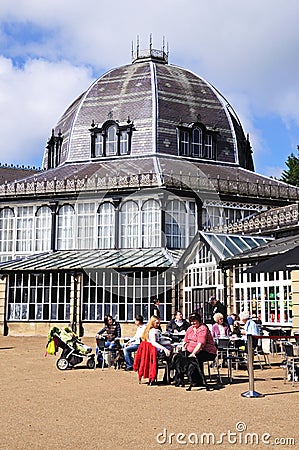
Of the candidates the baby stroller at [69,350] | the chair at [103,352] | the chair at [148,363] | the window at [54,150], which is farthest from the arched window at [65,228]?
the chair at [148,363]

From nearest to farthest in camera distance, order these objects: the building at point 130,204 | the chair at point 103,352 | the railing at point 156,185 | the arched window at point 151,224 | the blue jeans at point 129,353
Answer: the blue jeans at point 129,353 → the chair at point 103,352 → the building at point 130,204 → the arched window at point 151,224 → the railing at point 156,185

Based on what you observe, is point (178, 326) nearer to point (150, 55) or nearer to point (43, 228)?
point (43, 228)

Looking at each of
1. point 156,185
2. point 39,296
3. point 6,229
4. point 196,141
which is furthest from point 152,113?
point 39,296

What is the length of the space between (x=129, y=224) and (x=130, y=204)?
36.9 inches

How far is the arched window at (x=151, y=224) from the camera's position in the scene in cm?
2772

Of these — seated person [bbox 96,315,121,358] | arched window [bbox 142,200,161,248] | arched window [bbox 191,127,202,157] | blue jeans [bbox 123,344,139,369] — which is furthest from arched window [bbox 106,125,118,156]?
blue jeans [bbox 123,344,139,369]

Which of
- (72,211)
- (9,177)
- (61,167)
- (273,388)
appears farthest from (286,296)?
(9,177)

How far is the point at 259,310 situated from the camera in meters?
18.3

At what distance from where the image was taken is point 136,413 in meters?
8.12

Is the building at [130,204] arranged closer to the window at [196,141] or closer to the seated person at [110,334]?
the window at [196,141]

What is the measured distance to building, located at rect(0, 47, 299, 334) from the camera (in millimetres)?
25000

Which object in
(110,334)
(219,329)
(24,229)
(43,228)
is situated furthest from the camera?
(24,229)

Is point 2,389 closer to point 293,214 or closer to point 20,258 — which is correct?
point 293,214

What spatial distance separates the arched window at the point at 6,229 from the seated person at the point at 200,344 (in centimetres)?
2047
